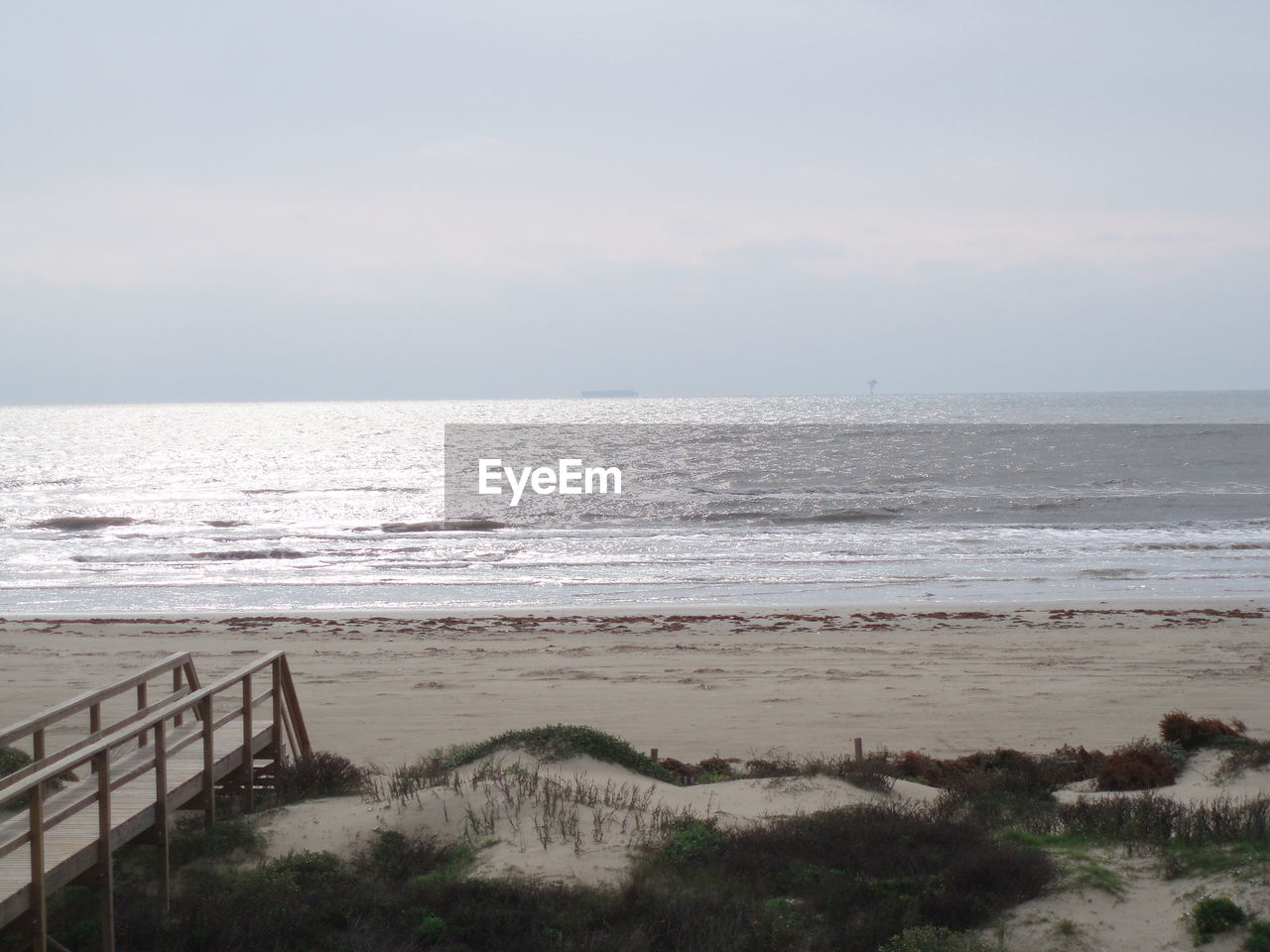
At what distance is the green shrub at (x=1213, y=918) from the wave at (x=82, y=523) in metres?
41.0

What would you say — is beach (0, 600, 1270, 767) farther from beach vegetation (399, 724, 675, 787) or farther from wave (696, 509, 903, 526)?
wave (696, 509, 903, 526)

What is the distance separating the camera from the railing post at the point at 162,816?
19.0 feet

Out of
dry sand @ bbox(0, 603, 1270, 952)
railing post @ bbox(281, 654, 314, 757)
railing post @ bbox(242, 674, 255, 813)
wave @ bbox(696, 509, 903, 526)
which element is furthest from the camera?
wave @ bbox(696, 509, 903, 526)

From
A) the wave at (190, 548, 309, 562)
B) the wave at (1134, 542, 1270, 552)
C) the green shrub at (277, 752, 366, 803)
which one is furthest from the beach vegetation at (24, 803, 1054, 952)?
the wave at (1134, 542, 1270, 552)

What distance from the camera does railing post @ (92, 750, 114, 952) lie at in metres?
5.26

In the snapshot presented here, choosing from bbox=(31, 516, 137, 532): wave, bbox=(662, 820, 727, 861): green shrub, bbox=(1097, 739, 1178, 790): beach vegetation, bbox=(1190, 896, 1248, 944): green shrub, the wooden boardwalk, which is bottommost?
bbox=(31, 516, 137, 532): wave

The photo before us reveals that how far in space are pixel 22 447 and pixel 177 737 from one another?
4183 inches

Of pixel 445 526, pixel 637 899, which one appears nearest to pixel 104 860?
pixel 637 899

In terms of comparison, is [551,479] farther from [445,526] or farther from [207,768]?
[207,768]

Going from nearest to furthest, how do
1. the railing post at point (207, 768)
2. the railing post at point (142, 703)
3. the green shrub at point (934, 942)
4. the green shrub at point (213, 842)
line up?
1. the green shrub at point (934, 942)
2. the green shrub at point (213, 842)
3. the railing post at point (207, 768)
4. the railing post at point (142, 703)

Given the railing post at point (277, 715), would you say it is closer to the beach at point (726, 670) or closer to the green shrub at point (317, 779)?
the green shrub at point (317, 779)

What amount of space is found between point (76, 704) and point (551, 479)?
51961mm

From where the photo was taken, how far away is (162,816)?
5902 millimetres

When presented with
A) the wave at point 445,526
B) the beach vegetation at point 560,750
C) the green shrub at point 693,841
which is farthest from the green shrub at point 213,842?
the wave at point 445,526
